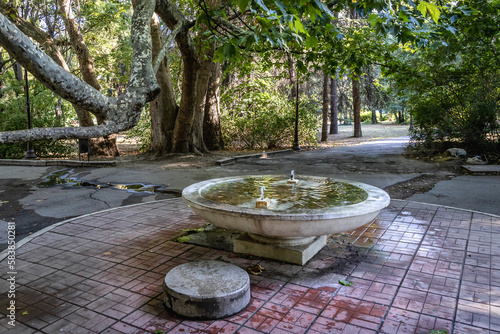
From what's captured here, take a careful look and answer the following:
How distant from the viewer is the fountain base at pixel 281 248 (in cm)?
413

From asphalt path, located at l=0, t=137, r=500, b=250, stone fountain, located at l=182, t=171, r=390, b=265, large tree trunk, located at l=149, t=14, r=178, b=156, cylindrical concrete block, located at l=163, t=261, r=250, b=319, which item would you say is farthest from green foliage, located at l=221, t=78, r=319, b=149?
cylindrical concrete block, located at l=163, t=261, r=250, b=319

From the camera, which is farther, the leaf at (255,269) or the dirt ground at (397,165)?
the dirt ground at (397,165)

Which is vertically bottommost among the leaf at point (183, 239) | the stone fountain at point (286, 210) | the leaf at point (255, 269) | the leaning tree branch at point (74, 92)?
the leaf at point (255, 269)

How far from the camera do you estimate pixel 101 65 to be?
19000 mm

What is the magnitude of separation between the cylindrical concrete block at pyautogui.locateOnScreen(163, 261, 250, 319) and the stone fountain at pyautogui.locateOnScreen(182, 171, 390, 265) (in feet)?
2.06

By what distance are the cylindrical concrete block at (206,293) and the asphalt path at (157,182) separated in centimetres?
335

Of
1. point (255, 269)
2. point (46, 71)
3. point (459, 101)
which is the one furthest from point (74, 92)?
point (459, 101)

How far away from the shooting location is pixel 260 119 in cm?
1705

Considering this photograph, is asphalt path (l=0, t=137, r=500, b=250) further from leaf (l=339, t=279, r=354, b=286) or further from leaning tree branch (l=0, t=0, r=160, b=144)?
leaf (l=339, t=279, r=354, b=286)

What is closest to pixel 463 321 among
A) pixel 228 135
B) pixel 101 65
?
pixel 228 135

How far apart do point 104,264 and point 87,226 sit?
67.6 inches

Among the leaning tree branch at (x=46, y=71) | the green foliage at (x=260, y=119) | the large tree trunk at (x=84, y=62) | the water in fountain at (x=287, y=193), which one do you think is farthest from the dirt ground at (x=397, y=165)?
the leaning tree branch at (x=46, y=71)

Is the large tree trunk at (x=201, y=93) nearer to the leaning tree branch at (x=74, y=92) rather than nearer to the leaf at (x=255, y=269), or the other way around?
the leaning tree branch at (x=74, y=92)

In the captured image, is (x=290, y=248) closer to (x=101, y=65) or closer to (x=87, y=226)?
(x=87, y=226)
